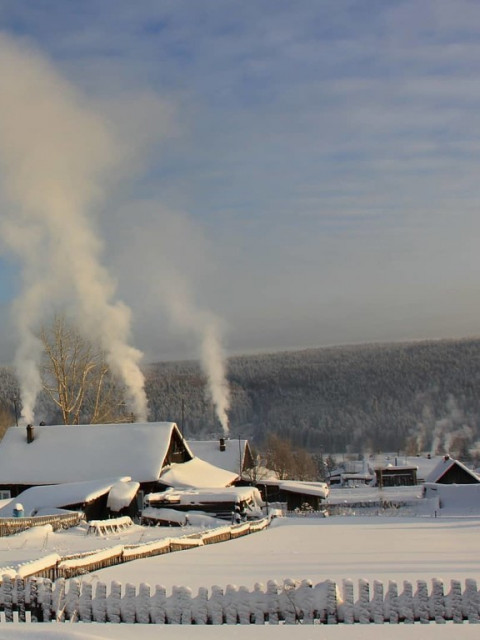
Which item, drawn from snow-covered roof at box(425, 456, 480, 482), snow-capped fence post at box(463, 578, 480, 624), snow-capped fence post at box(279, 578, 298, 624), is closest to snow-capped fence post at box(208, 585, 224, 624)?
snow-capped fence post at box(279, 578, 298, 624)

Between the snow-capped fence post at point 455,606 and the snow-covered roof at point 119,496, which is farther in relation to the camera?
the snow-covered roof at point 119,496

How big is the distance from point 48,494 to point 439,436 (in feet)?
431

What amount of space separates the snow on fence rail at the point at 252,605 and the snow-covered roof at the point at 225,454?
4571cm

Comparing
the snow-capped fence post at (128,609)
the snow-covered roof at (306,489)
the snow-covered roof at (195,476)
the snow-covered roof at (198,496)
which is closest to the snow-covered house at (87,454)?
the snow-covered roof at (195,476)

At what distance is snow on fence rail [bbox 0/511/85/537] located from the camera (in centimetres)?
2750

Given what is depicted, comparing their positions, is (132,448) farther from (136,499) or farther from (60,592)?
(60,592)

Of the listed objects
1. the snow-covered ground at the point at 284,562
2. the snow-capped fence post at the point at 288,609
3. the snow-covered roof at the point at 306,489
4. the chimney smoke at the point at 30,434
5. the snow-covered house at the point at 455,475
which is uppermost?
the chimney smoke at the point at 30,434

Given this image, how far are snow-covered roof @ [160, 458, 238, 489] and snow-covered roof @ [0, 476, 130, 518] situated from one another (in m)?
5.77

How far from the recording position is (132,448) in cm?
4612

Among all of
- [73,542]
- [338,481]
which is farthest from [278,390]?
[73,542]

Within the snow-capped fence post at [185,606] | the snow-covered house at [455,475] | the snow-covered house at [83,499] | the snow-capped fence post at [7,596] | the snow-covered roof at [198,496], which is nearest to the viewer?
the snow-capped fence post at [185,606]

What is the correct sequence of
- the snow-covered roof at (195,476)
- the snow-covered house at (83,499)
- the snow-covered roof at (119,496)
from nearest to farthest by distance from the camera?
1. the snow-covered house at (83,499)
2. the snow-covered roof at (119,496)
3. the snow-covered roof at (195,476)

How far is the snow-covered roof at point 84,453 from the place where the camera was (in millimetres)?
44656

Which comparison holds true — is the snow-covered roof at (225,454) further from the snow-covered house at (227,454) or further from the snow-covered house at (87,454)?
the snow-covered house at (87,454)
